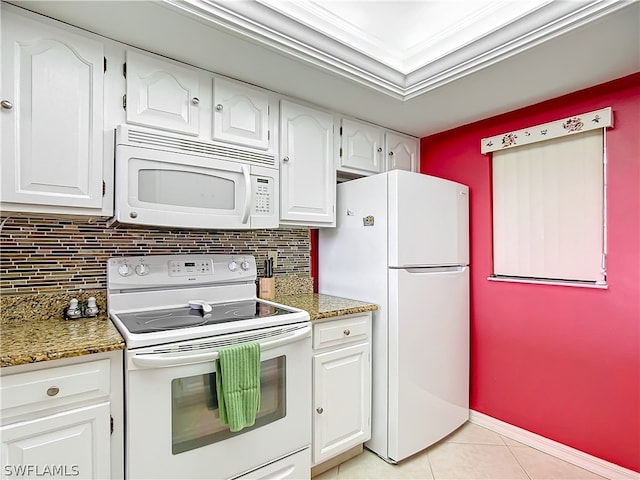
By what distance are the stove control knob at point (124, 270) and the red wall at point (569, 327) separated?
215 centimetres

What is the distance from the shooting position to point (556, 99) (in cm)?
210

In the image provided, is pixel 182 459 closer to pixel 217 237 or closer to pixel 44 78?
pixel 217 237

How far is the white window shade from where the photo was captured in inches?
77.6

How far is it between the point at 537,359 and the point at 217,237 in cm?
207

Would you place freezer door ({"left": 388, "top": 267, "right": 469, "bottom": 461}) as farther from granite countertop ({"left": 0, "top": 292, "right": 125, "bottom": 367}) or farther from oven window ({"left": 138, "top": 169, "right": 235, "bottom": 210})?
granite countertop ({"left": 0, "top": 292, "right": 125, "bottom": 367})

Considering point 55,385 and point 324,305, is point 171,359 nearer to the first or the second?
point 55,385

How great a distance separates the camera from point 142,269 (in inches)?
70.7

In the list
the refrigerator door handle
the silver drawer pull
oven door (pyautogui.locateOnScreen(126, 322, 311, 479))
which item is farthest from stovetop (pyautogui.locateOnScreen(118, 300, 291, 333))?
the refrigerator door handle

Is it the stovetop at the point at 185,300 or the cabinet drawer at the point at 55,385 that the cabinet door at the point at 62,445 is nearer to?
the cabinet drawer at the point at 55,385

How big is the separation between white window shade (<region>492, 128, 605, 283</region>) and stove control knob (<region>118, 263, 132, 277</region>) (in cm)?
222

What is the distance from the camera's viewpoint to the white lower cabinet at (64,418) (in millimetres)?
1104

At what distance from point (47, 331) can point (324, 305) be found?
125cm

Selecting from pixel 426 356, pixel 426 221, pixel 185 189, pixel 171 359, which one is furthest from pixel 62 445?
pixel 426 221

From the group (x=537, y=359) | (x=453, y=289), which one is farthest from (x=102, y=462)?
(x=537, y=359)
